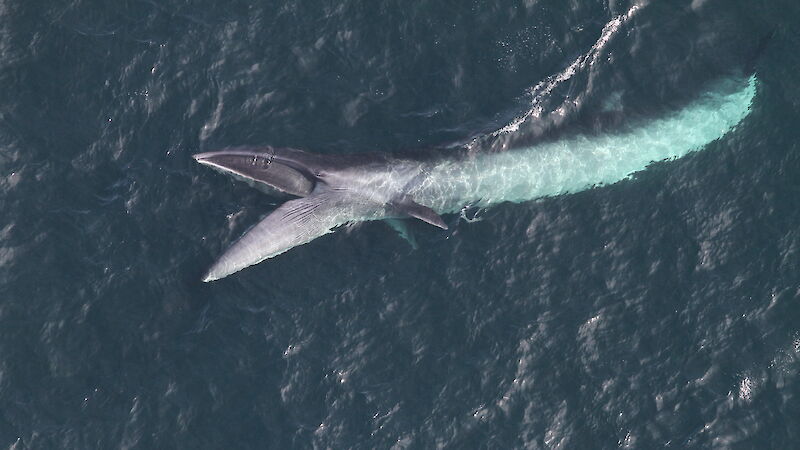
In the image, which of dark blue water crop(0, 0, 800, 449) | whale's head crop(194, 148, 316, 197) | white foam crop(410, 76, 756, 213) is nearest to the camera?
dark blue water crop(0, 0, 800, 449)

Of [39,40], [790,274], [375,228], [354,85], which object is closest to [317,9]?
[354,85]

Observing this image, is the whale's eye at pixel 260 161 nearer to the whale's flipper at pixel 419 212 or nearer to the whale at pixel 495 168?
the whale at pixel 495 168

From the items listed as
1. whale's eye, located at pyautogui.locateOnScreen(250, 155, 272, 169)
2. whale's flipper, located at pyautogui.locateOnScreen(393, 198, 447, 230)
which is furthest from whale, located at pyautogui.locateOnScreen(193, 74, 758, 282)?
whale's eye, located at pyautogui.locateOnScreen(250, 155, 272, 169)

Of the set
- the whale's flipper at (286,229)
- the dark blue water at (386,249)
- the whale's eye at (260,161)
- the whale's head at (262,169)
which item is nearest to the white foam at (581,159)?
the dark blue water at (386,249)

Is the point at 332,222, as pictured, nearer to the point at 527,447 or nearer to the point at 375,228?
the point at 375,228

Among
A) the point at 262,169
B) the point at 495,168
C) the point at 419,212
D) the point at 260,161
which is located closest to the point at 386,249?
the point at 419,212

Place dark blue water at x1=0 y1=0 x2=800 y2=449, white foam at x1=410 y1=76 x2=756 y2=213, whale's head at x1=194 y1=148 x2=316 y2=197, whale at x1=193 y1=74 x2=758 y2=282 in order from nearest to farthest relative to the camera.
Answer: dark blue water at x1=0 y1=0 x2=800 y2=449 → whale's head at x1=194 y1=148 x2=316 y2=197 → whale at x1=193 y1=74 x2=758 y2=282 → white foam at x1=410 y1=76 x2=756 y2=213

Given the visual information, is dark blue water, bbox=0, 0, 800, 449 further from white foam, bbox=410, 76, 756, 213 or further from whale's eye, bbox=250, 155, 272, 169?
whale's eye, bbox=250, 155, 272, 169
